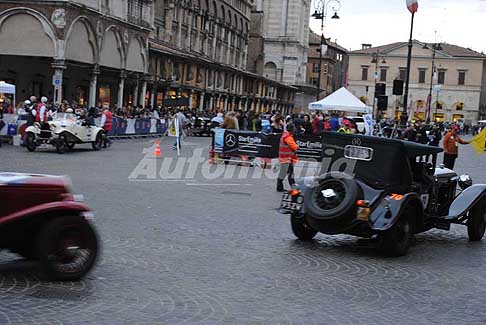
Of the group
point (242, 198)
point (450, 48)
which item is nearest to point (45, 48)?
point (242, 198)

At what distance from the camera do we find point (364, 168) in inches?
402

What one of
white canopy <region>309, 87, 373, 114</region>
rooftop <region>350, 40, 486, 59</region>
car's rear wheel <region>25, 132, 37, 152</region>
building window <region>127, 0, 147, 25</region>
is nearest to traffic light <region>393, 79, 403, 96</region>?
white canopy <region>309, 87, 373, 114</region>

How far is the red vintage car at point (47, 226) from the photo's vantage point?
702 cm

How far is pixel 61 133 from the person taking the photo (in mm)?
23922

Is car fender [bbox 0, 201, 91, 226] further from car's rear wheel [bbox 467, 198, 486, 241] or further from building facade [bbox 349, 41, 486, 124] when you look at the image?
building facade [bbox 349, 41, 486, 124]

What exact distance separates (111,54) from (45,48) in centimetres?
686

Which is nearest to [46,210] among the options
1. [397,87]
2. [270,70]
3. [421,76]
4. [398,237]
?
[398,237]

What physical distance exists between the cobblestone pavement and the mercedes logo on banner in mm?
10385

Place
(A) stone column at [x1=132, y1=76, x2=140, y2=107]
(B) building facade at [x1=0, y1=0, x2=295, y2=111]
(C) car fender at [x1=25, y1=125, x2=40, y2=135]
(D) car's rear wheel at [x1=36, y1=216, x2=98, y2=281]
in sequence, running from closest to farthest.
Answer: (D) car's rear wheel at [x1=36, y1=216, x2=98, y2=281] < (C) car fender at [x1=25, y1=125, x2=40, y2=135] < (B) building facade at [x1=0, y1=0, x2=295, y2=111] < (A) stone column at [x1=132, y1=76, x2=140, y2=107]

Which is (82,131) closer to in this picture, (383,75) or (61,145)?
(61,145)

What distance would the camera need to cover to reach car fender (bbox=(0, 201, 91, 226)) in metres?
6.96

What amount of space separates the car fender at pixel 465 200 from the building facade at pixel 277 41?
3487 inches

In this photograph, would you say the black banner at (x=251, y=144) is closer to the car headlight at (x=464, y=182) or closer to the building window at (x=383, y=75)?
the car headlight at (x=464, y=182)

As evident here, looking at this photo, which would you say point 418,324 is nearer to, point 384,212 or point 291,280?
point 291,280
